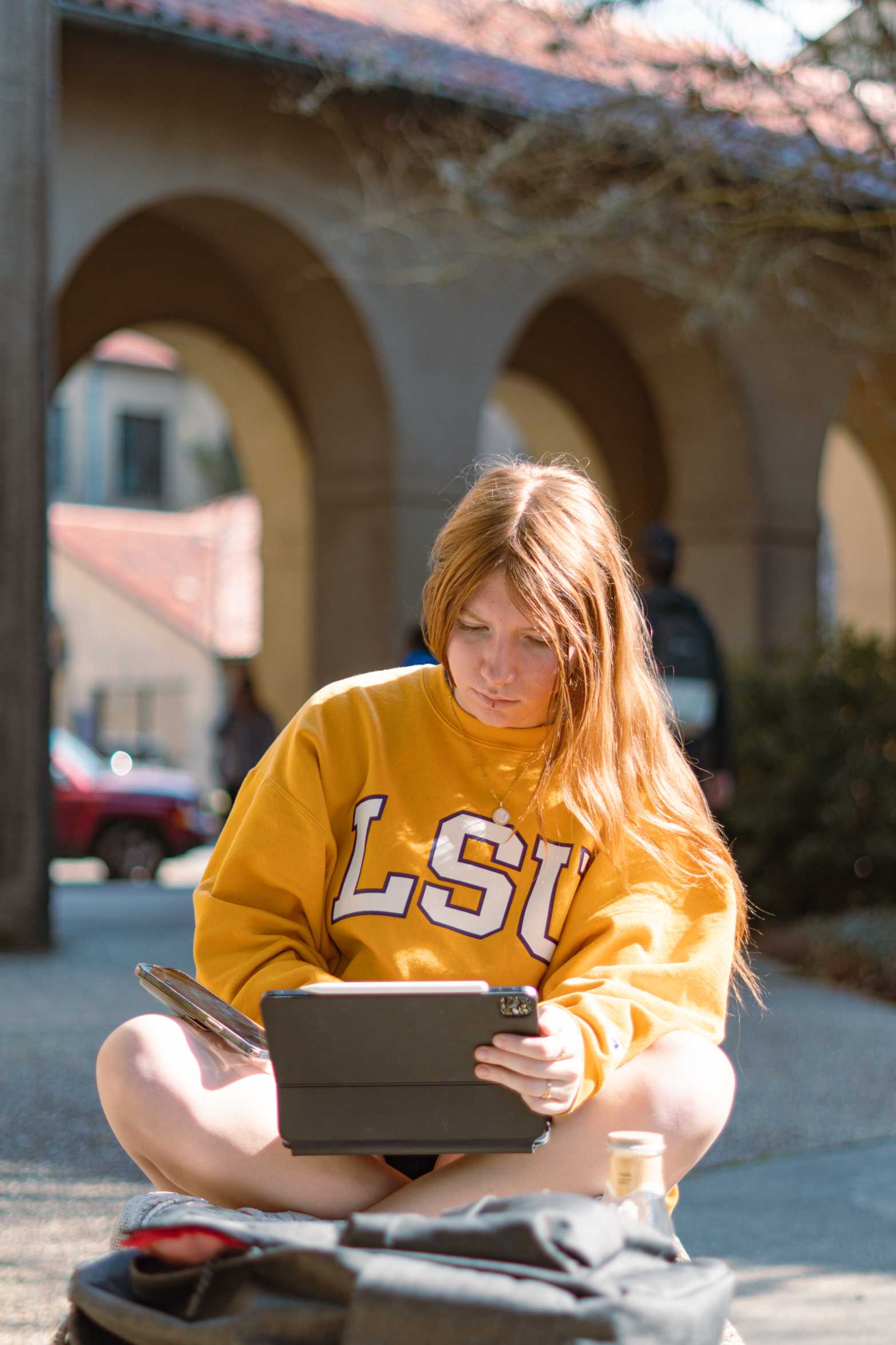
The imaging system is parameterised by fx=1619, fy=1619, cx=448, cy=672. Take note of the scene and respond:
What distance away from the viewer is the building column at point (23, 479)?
8.07 meters

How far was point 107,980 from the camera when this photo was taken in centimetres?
726

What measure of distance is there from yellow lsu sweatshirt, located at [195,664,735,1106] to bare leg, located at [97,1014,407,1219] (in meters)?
0.18

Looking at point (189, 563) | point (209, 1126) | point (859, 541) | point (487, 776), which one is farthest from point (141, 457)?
point (209, 1126)

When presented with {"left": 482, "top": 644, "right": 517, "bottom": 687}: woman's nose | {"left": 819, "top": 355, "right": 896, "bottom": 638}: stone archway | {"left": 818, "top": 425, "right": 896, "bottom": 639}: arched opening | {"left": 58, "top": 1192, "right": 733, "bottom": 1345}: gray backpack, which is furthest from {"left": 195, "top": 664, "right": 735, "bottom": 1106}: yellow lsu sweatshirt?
{"left": 818, "top": 425, "right": 896, "bottom": 639}: arched opening

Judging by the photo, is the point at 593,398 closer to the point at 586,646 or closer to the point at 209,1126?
the point at 586,646

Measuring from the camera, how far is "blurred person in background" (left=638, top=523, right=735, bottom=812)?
600 cm

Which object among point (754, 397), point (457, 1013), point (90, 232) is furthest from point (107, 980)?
point (754, 397)

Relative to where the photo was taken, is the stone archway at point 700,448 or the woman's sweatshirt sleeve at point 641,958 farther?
the stone archway at point 700,448

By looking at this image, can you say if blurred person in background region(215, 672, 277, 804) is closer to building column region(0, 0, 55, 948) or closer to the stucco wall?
building column region(0, 0, 55, 948)

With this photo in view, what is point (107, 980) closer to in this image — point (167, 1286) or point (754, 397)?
point (167, 1286)

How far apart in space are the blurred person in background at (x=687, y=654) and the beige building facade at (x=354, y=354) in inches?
157

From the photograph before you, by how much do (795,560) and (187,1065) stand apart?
10791 millimetres

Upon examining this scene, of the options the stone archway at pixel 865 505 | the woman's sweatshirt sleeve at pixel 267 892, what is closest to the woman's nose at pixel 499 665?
the woman's sweatshirt sleeve at pixel 267 892

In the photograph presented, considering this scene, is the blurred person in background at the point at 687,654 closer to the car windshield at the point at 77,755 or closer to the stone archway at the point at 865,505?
the stone archway at the point at 865,505
